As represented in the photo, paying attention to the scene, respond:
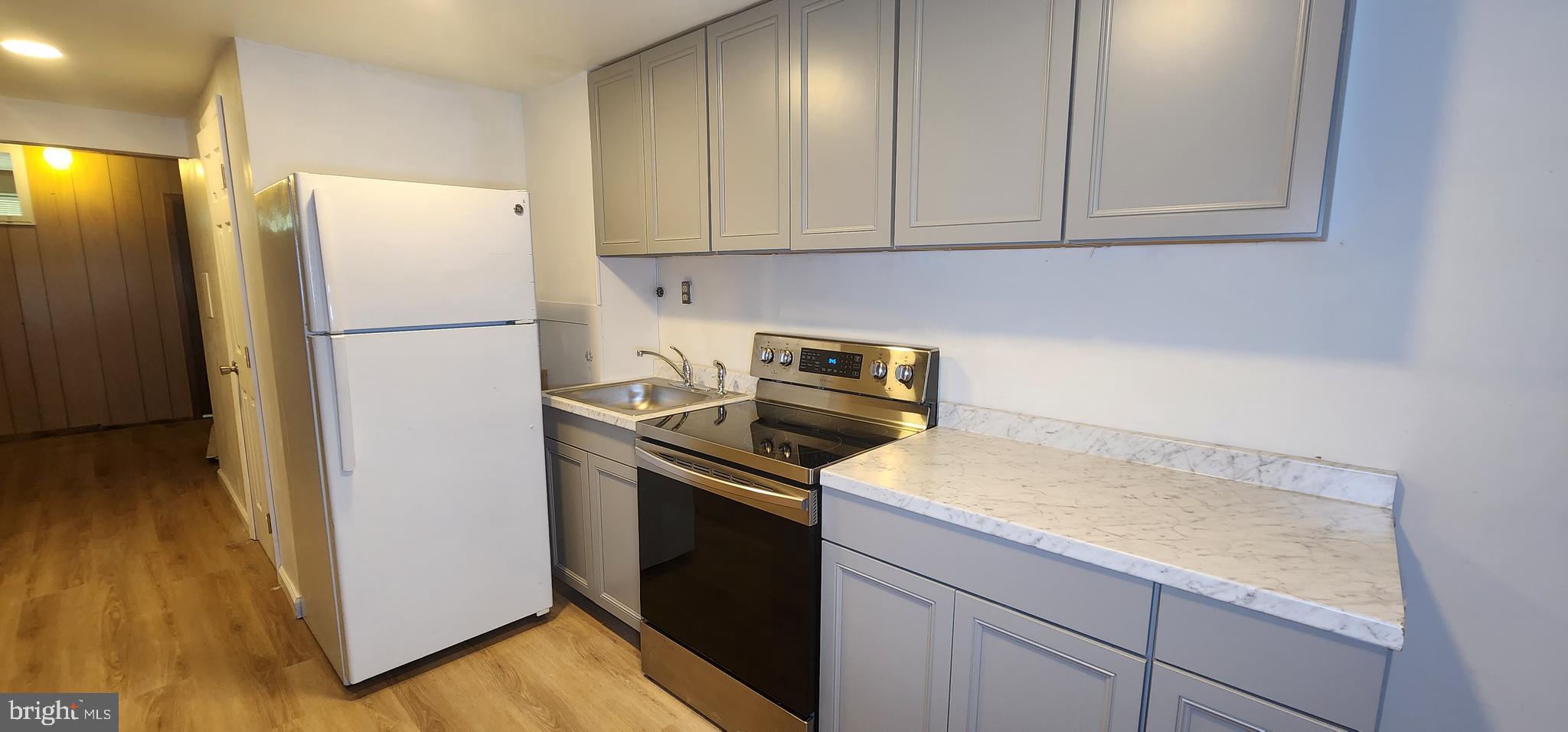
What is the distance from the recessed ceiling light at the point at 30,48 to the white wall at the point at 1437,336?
3771 millimetres

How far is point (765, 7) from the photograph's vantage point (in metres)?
1.99

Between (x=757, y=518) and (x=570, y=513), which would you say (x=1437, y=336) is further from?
(x=570, y=513)

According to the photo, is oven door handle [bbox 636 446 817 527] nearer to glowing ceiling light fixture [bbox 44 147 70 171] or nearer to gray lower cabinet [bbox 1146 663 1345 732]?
gray lower cabinet [bbox 1146 663 1345 732]

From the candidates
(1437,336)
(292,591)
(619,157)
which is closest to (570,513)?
(292,591)

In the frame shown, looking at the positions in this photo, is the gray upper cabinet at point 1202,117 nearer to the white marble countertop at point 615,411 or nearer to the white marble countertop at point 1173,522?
the white marble countertop at point 1173,522

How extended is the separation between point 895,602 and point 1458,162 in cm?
142

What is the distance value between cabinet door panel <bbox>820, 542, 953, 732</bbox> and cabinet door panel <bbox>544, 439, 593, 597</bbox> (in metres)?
1.21

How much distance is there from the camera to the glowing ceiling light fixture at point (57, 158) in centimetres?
498

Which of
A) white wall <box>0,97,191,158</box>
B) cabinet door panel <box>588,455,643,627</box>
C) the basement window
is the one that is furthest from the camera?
the basement window

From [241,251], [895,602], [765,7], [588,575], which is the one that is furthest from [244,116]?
[895,602]

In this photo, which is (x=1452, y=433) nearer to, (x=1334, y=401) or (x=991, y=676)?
(x=1334, y=401)

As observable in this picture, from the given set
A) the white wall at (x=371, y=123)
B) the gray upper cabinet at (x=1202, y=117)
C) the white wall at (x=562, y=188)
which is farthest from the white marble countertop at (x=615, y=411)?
the gray upper cabinet at (x=1202, y=117)

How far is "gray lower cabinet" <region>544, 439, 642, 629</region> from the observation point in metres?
2.29

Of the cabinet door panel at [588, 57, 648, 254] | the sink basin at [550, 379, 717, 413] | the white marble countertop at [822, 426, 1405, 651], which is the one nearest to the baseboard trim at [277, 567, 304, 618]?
the sink basin at [550, 379, 717, 413]
